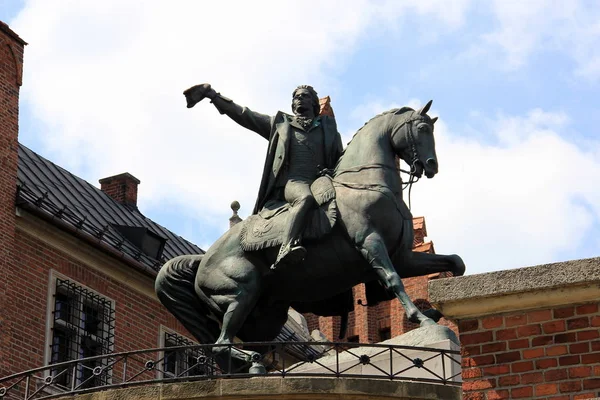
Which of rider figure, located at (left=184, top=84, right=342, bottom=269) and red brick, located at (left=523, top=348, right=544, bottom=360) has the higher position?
rider figure, located at (left=184, top=84, right=342, bottom=269)

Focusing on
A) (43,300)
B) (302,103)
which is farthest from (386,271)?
(43,300)

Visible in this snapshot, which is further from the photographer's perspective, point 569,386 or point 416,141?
point 416,141

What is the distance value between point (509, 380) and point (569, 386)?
0.35m

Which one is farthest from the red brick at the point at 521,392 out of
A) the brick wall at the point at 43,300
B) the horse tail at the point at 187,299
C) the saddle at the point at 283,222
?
the brick wall at the point at 43,300

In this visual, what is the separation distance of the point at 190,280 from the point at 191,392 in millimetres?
2136

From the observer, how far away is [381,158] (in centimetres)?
1608

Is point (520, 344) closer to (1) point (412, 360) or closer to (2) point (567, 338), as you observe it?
(2) point (567, 338)

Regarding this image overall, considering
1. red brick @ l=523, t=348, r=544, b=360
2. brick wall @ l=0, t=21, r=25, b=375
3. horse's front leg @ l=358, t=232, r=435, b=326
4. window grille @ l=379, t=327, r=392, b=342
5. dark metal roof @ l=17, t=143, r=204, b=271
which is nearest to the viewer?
red brick @ l=523, t=348, r=544, b=360

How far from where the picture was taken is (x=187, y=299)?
16531mm

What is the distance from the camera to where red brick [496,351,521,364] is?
9211 mm

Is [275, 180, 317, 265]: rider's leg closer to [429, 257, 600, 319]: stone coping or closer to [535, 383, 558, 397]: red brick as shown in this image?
[429, 257, 600, 319]: stone coping

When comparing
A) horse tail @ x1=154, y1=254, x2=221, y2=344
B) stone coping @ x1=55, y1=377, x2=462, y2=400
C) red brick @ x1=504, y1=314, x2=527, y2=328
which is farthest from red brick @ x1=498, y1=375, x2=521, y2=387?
horse tail @ x1=154, y1=254, x2=221, y2=344

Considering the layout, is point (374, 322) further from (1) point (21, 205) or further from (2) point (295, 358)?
(1) point (21, 205)

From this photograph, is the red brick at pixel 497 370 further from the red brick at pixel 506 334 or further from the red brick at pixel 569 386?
the red brick at pixel 569 386
